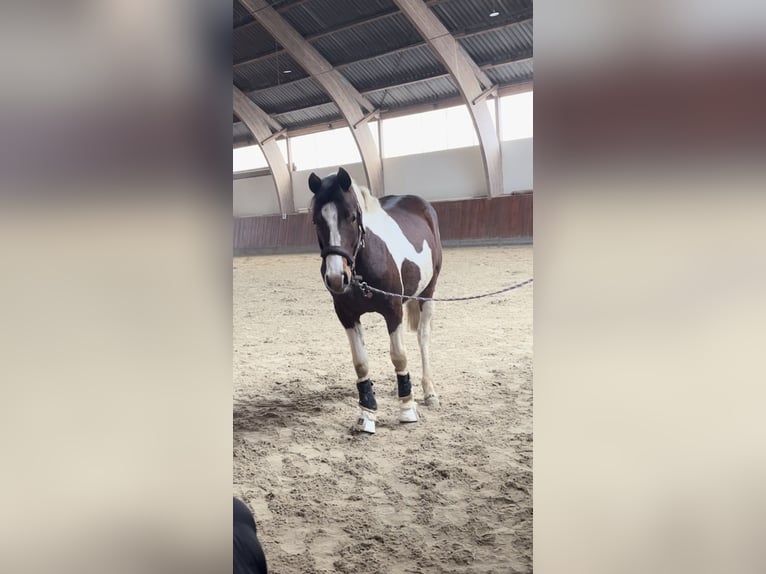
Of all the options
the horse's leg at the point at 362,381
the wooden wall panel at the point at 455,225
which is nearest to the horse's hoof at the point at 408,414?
the horse's leg at the point at 362,381

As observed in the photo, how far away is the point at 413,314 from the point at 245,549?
71.9 inches

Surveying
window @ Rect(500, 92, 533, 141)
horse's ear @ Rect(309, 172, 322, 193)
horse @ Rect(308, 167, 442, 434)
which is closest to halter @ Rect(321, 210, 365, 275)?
horse @ Rect(308, 167, 442, 434)

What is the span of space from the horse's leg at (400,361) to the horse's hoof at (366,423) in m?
0.16

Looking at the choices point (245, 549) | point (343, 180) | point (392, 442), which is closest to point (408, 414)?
point (392, 442)

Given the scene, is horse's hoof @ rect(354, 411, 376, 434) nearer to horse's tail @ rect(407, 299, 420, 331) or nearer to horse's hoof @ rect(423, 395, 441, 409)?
horse's hoof @ rect(423, 395, 441, 409)

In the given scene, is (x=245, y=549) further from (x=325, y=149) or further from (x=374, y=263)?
(x=325, y=149)

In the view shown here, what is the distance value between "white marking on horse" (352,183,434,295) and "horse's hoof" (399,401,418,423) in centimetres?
47

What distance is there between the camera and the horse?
5.74 feet

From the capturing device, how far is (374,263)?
6.43ft
